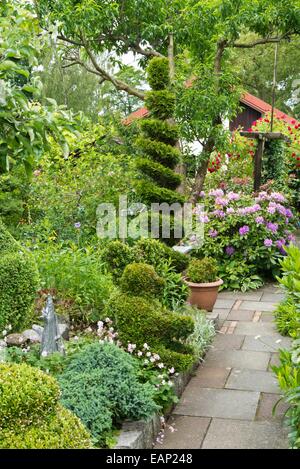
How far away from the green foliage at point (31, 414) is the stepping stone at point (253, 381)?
7.15 ft

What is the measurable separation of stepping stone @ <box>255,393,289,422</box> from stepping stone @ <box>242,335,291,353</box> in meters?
1.11

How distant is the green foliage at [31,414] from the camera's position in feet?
7.82

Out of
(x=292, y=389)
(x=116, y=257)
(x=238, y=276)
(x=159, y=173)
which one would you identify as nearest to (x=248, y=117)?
(x=238, y=276)

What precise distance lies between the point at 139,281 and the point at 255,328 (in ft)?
7.67

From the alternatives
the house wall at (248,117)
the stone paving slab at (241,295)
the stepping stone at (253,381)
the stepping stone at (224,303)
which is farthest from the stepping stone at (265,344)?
the house wall at (248,117)

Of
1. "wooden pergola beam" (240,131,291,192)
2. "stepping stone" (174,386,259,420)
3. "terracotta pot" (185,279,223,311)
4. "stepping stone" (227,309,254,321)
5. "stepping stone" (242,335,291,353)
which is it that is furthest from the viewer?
"wooden pergola beam" (240,131,291,192)

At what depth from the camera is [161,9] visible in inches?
378

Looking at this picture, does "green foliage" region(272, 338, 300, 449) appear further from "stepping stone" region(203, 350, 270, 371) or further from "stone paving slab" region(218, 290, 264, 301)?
"stone paving slab" region(218, 290, 264, 301)

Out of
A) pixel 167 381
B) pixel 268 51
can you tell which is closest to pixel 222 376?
pixel 167 381

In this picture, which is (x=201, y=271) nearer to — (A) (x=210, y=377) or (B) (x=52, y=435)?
(A) (x=210, y=377)

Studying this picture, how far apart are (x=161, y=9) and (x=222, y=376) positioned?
23.0 feet

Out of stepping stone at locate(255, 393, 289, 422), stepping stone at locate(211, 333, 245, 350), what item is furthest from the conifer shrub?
stepping stone at locate(255, 393, 289, 422)

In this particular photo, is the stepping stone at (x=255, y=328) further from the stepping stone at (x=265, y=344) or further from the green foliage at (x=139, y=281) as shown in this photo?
the green foliage at (x=139, y=281)

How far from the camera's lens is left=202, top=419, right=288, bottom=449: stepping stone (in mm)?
3518
